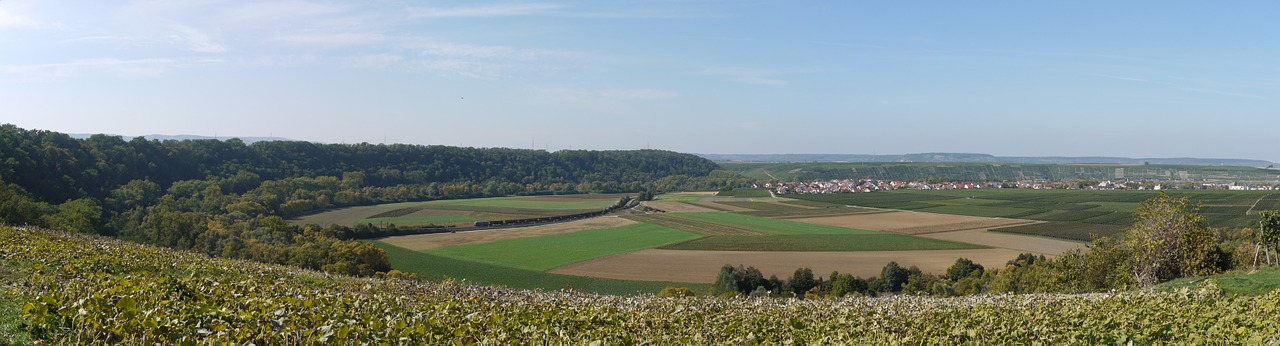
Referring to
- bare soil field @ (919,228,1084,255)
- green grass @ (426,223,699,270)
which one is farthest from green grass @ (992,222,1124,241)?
green grass @ (426,223,699,270)

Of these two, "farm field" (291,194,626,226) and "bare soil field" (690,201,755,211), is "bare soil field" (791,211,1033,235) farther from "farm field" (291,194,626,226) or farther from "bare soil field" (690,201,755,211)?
"farm field" (291,194,626,226)

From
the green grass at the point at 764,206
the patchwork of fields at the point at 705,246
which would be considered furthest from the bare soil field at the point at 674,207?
the green grass at the point at 764,206

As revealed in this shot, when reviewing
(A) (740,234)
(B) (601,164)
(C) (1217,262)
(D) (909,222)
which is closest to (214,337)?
(C) (1217,262)

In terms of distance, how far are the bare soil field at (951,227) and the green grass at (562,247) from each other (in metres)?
25.5

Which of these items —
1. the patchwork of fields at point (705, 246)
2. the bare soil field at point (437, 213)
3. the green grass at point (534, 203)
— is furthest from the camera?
the green grass at point (534, 203)

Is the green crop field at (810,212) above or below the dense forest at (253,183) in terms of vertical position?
below

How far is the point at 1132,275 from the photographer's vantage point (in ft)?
97.6

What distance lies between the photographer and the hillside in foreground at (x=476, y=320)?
8203 millimetres

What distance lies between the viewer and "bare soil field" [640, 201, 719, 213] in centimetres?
11419

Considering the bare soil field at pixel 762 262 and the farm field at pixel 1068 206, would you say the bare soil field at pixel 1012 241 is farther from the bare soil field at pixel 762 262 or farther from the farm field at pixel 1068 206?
the bare soil field at pixel 762 262

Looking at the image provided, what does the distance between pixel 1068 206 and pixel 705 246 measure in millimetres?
72924

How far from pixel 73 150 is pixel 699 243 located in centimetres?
7369

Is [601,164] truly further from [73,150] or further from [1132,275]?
[1132,275]

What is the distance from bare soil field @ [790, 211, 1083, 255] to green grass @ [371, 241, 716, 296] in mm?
34460
